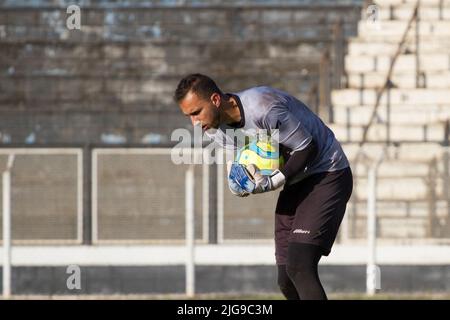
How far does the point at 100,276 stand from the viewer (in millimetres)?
14867

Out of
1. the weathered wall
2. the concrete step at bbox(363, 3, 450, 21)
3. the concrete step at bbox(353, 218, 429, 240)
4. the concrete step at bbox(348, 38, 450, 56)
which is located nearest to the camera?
the concrete step at bbox(353, 218, 429, 240)

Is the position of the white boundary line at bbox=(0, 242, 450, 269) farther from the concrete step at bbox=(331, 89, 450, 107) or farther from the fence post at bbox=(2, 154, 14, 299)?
the concrete step at bbox=(331, 89, 450, 107)

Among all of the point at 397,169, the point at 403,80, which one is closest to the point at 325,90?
the point at 403,80

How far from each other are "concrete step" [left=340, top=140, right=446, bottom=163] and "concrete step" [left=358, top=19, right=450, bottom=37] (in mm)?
4611

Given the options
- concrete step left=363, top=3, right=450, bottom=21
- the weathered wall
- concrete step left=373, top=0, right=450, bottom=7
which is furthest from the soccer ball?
concrete step left=373, top=0, right=450, bottom=7

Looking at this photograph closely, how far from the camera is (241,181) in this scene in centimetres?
812

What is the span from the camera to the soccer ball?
8.12m

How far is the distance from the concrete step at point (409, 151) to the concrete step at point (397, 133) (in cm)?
238

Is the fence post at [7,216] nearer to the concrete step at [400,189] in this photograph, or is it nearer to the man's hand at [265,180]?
the concrete step at [400,189]

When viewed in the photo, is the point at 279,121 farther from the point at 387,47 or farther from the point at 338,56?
the point at 387,47

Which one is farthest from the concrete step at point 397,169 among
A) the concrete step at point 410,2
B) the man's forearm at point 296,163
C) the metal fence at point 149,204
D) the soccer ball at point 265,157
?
the man's forearm at point 296,163

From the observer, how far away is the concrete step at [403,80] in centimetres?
1855
